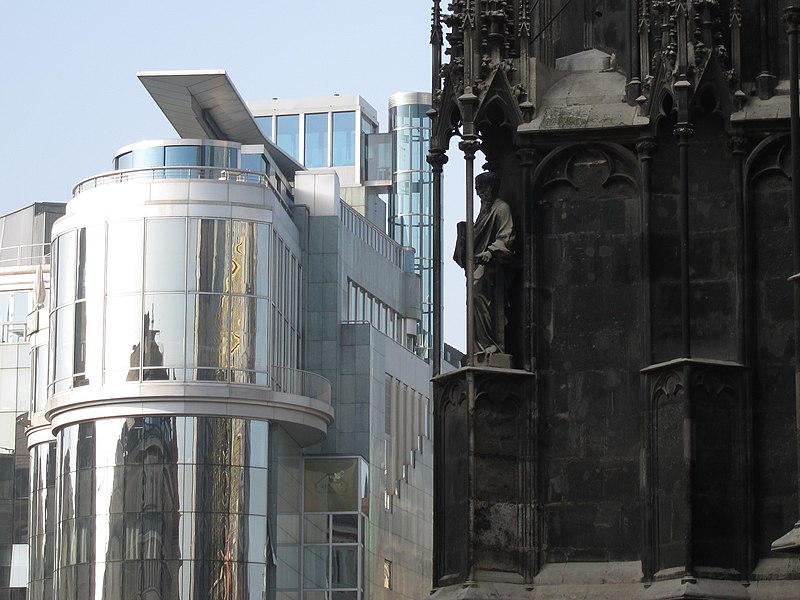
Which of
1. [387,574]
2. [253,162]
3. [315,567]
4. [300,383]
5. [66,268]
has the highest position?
[253,162]

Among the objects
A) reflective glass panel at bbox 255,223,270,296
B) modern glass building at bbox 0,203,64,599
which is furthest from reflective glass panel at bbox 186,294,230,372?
modern glass building at bbox 0,203,64,599

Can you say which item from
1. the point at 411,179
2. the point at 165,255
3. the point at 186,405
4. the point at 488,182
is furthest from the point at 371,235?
the point at 488,182

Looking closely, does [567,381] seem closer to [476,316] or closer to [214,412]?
[476,316]

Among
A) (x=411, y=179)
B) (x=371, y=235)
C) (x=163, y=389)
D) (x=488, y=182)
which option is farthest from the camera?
(x=411, y=179)

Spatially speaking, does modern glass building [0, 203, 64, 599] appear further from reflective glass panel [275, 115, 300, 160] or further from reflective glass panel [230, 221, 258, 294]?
reflective glass panel [275, 115, 300, 160]

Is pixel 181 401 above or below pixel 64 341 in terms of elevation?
below

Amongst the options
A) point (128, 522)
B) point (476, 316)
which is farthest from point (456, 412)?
point (128, 522)

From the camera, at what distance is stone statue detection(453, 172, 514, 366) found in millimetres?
23219

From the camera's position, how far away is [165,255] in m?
75.0

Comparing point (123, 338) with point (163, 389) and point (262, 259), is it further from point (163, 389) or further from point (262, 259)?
point (262, 259)

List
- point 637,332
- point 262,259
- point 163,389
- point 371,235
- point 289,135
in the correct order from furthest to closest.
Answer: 1. point 289,135
2. point 371,235
3. point 262,259
4. point 163,389
5. point 637,332

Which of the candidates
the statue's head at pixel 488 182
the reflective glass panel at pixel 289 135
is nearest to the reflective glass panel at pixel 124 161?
the reflective glass panel at pixel 289 135

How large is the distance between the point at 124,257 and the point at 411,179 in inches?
2172

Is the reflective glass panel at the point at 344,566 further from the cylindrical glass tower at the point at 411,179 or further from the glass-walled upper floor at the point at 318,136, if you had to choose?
the cylindrical glass tower at the point at 411,179
